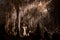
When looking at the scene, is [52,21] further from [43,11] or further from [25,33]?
[25,33]

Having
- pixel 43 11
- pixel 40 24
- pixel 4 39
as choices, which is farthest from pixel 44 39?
pixel 4 39

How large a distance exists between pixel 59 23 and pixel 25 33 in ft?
1.21

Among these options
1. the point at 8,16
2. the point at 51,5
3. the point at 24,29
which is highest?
the point at 51,5

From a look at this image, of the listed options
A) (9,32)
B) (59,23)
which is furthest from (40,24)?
(9,32)

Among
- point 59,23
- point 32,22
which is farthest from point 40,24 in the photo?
point 59,23

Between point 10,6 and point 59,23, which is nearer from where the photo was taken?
point 59,23

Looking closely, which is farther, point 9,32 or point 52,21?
point 9,32

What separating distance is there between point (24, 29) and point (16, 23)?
11cm

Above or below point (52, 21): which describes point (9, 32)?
below

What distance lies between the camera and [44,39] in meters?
1.70

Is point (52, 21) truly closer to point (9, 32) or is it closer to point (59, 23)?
point (59, 23)

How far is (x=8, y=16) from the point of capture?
1.84 metres

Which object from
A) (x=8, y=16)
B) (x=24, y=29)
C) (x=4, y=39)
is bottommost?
(x=4, y=39)

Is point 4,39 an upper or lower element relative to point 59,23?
lower
